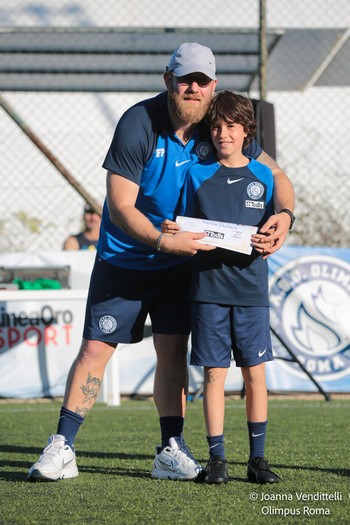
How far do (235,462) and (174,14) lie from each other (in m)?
8.09

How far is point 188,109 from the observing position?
3.97 m

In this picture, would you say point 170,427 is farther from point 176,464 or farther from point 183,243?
point 183,243

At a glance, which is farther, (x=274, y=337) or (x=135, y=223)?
(x=274, y=337)

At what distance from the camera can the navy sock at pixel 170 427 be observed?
4.19 meters

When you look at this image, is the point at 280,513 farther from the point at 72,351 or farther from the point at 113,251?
the point at 72,351

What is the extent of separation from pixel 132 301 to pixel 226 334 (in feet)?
1.64

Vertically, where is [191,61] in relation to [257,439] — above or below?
above

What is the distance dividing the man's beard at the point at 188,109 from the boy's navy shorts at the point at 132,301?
24.0 inches

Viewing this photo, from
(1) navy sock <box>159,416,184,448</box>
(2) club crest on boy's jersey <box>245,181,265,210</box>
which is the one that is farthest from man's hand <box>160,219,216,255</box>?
(1) navy sock <box>159,416,184,448</box>

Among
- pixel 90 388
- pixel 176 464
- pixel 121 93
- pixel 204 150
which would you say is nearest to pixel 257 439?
pixel 176 464

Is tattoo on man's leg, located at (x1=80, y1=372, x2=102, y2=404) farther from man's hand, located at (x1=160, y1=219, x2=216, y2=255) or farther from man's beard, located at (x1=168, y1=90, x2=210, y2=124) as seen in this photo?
man's beard, located at (x1=168, y1=90, x2=210, y2=124)

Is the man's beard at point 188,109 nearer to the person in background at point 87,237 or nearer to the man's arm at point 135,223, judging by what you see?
the man's arm at point 135,223

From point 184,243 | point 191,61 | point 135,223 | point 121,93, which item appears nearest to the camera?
point 184,243

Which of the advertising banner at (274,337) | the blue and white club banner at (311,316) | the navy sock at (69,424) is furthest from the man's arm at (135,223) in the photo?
the blue and white club banner at (311,316)
